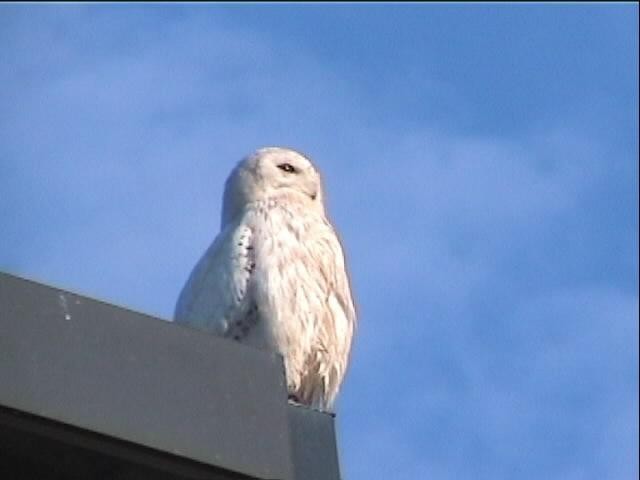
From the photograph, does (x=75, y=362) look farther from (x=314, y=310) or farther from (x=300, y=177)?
(x=300, y=177)

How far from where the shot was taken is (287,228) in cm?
1127

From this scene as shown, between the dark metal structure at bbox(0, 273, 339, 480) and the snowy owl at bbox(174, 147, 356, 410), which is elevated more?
the snowy owl at bbox(174, 147, 356, 410)

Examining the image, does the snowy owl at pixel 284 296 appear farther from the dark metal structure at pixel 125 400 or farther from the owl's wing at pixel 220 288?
the dark metal structure at pixel 125 400

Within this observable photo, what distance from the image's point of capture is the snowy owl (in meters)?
10.6

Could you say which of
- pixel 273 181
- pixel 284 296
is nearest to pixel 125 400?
pixel 284 296

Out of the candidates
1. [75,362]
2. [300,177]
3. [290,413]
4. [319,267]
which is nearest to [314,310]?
[319,267]

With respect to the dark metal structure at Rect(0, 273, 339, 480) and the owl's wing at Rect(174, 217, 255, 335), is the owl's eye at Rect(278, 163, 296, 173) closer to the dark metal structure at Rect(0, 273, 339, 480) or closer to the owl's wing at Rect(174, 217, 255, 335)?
the owl's wing at Rect(174, 217, 255, 335)

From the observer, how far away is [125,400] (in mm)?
7324

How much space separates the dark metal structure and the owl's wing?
277cm

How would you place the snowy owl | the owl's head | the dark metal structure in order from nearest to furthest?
the dark metal structure, the snowy owl, the owl's head

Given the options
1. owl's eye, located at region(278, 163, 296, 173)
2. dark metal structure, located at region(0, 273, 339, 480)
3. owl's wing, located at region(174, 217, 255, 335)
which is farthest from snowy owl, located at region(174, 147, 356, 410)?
dark metal structure, located at region(0, 273, 339, 480)

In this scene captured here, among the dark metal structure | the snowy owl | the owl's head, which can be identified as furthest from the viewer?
the owl's head

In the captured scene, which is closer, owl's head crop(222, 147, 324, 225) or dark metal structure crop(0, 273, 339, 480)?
dark metal structure crop(0, 273, 339, 480)

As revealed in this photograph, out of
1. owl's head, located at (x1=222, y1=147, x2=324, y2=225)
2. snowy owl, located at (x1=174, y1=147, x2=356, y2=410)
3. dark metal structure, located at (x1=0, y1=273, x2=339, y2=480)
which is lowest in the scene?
dark metal structure, located at (x1=0, y1=273, x2=339, y2=480)
